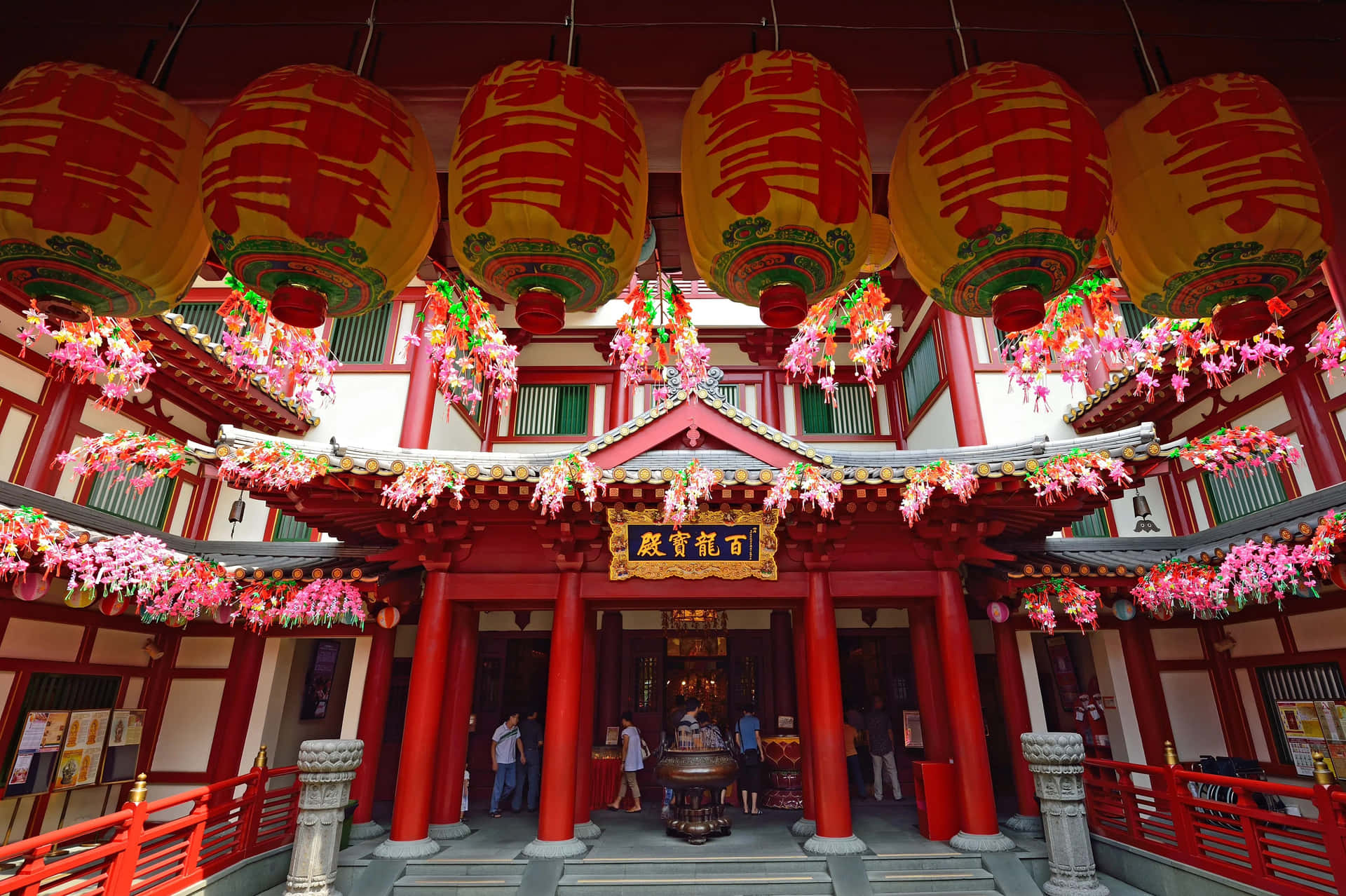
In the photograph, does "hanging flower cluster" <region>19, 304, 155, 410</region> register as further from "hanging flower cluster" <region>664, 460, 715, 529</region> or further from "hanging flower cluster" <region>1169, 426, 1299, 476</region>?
"hanging flower cluster" <region>1169, 426, 1299, 476</region>

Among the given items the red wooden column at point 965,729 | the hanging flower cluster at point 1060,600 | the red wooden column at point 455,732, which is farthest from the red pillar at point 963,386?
the red wooden column at point 455,732

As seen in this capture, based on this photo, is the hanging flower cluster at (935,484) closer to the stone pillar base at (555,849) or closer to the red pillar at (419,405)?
the stone pillar base at (555,849)

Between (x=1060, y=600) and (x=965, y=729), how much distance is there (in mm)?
2069

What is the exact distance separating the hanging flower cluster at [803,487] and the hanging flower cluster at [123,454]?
23.3ft

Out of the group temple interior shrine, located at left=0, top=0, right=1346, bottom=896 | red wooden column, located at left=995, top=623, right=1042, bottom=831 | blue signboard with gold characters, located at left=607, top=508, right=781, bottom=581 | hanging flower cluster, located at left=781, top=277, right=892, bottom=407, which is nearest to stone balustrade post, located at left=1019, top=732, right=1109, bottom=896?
temple interior shrine, located at left=0, top=0, right=1346, bottom=896

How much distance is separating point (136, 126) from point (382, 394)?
1075 centimetres

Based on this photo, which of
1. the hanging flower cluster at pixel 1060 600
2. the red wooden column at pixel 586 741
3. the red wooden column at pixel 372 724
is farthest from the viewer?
the red wooden column at pixel 372 724

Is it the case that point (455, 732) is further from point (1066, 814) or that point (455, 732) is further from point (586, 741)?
point (1066, 814)

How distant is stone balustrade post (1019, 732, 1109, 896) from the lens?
679 centimetres

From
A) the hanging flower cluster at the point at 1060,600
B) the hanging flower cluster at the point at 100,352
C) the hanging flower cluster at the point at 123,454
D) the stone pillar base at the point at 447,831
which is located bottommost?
the stone pillar base at the point at 447,831

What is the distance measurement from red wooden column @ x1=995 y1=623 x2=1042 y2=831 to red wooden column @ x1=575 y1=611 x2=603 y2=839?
568 cm

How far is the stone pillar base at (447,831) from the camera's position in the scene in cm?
841

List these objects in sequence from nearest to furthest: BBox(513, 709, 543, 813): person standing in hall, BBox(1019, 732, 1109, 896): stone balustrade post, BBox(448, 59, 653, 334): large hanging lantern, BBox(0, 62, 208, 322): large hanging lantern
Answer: BBox(0, 62, 208, 322): large hanging lantern → BBox(448, 59, 653, 334): large hanging lantern → BBox(1019, 732, 1109, 896): stone balustrade post → BBox(513, 709, 543, 813): person standing in hall

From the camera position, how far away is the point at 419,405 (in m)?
11.8
